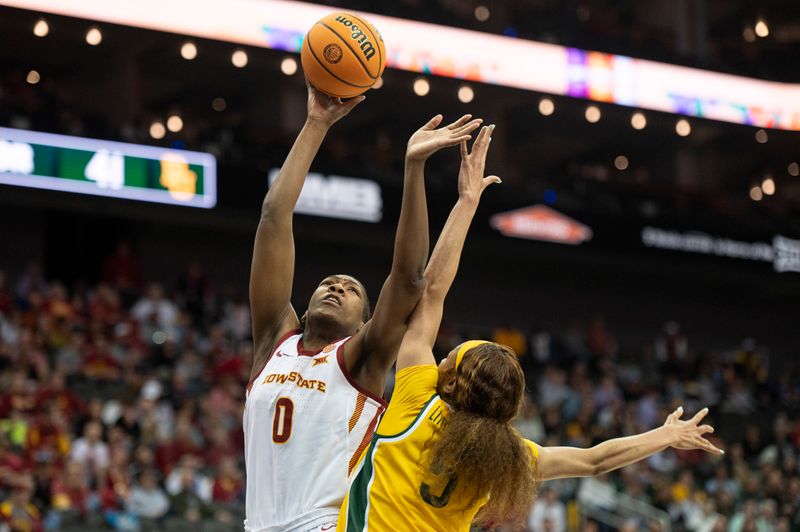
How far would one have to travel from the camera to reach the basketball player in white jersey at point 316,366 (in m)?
4.52

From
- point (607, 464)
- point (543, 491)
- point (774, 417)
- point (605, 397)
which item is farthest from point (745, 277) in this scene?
point (607, 464)

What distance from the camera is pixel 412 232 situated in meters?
4.48

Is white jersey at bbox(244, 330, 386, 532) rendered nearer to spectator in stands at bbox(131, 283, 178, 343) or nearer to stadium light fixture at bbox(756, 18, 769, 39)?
spectator in stands at bbox(131, 283, 178, 343)

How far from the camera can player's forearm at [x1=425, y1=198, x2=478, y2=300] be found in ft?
15.3

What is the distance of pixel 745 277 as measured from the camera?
27266 millimetres

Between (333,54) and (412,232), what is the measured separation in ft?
3.26

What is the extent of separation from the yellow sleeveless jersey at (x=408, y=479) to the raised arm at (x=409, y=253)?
0.26 metres

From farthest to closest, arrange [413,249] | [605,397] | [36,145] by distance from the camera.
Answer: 1. [605,397]
2. [36,145]
3. [413,249]

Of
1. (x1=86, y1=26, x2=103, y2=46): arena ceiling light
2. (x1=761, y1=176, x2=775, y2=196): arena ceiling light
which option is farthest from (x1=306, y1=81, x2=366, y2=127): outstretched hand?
(x1=761, y1=176, x2=775, y2=196): arena ceiling light

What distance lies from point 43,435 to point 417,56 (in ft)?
41.7

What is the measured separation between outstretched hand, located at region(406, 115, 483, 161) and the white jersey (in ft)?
2.76

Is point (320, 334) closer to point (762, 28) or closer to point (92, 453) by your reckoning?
point (92, 453)

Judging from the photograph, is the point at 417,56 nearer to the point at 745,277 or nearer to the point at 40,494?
the point at 745,277

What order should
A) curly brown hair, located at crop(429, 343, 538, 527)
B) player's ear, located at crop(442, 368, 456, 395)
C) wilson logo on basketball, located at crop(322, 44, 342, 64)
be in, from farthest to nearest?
wilson logo on basketball, located at crop(322, 44, 342, 64) → player's ear, located at crop(442, 368, 456, 395) → curly brown hair, located at crop(429, 343, 538, 527)
